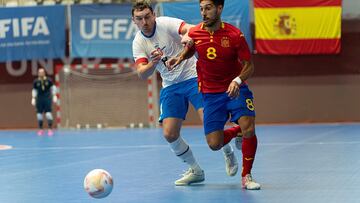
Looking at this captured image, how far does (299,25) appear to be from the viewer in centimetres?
2480

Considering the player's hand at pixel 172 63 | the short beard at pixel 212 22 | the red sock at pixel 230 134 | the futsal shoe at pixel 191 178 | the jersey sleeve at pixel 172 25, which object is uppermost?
the short beard at pixel 212 22

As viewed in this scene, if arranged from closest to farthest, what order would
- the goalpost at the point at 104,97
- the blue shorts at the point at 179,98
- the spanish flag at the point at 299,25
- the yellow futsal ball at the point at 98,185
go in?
the yellow futsal ball at the point at 98,185 → the blue shorts at the point at 179,98 → the spanish flag at the point at 299,25 → the goalpost at the point at 104,97

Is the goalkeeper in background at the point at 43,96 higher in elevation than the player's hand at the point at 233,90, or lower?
lower

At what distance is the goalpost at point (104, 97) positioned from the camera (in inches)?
1030

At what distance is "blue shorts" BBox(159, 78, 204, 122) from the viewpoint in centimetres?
949

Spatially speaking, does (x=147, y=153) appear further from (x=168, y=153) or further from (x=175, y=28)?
(x=175, y=28)

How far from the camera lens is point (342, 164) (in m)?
11.5

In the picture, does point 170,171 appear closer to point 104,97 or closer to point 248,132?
point 248,132

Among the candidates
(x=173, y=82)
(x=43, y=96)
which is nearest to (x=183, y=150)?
(x=173, y=82)

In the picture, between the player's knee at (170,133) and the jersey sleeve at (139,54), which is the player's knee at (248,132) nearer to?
the player's knee at (170,133)

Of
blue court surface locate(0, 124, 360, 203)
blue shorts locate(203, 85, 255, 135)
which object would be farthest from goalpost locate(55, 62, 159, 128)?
blue shorts locate(203, 85, 255, 135)

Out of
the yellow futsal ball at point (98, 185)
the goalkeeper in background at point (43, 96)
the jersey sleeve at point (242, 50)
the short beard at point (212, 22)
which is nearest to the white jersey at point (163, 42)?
the short beard at point (212, 22)

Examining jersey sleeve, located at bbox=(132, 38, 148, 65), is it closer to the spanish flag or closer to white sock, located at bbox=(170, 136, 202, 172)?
white sock, located at bbox=(170, 136, 202, 172)

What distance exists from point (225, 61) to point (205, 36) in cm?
39
